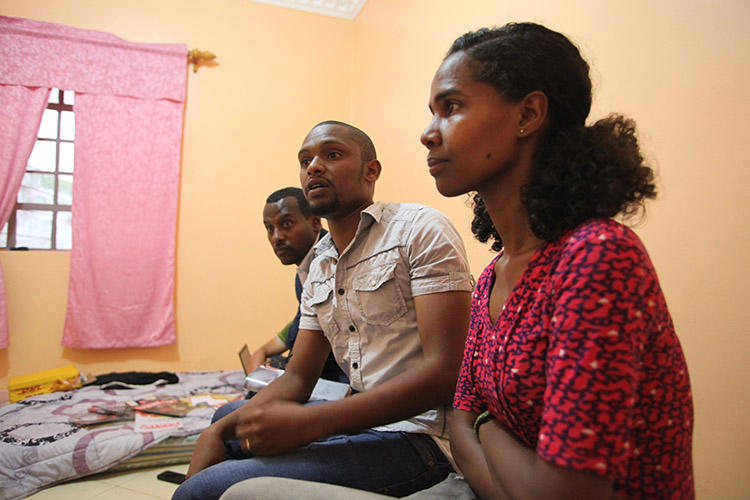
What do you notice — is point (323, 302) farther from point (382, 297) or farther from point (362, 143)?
point (362, 143)

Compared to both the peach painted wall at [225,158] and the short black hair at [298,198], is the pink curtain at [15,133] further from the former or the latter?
the short black hair at [298,198]

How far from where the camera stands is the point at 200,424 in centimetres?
239

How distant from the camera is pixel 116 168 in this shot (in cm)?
352

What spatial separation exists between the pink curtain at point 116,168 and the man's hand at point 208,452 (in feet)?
8.65

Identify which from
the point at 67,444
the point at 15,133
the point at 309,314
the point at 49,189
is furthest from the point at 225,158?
the point at 309,314

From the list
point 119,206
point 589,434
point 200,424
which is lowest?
point 200,424

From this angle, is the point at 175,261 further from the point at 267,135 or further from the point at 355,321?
the point at 355,321

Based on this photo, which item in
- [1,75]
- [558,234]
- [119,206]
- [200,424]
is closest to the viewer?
[558,234]

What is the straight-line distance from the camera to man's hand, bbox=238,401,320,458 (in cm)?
100

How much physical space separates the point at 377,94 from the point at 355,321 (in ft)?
9.16

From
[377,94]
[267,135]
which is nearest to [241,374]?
[267,135]

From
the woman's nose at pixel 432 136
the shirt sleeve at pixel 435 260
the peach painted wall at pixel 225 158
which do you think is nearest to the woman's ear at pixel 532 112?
the woman's nose at pixel 432 136

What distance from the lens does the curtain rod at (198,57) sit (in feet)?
12.3

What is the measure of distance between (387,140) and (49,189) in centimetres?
243
